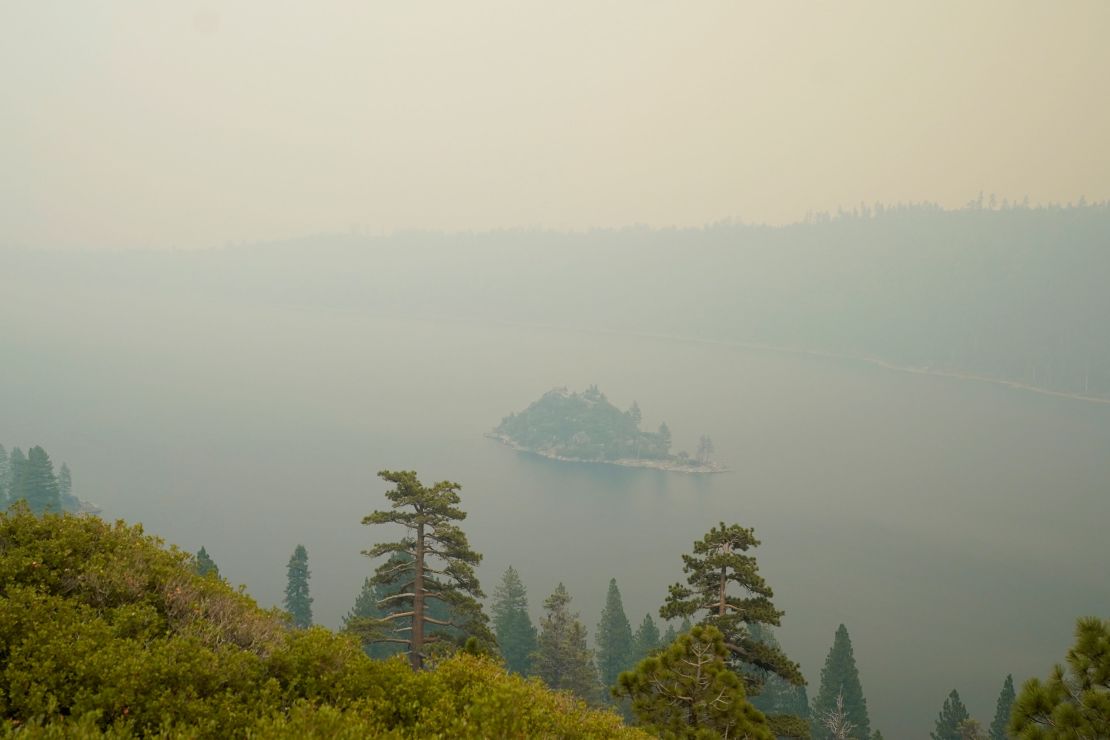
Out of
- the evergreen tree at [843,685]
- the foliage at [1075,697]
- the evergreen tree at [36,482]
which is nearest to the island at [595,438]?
the evergreen tree at [36,482]

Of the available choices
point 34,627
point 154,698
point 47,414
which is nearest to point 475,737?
point 154,698

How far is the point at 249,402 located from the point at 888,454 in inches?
6040

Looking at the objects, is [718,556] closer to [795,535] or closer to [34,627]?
[34,627]

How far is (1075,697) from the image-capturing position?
34.7 feet

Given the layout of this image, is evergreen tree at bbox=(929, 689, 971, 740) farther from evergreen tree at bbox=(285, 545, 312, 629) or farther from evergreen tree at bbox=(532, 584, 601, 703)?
evergreen tree at bbox=(285, 545, 312, 629)

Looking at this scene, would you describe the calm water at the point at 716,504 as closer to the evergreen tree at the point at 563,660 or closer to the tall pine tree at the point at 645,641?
the tall pine tree at the point at 645,641

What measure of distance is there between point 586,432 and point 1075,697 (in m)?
131

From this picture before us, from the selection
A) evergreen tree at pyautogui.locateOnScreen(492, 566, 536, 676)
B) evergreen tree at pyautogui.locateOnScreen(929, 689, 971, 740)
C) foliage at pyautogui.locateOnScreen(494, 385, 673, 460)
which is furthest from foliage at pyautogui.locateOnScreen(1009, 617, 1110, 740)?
foliage at pyautogui.locateOnScreen(494, 385, 673, 460)

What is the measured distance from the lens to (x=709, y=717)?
13.0 m

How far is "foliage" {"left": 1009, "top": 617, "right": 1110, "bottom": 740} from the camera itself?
9953 millimetres

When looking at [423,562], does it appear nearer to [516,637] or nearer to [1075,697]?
[1075,697]

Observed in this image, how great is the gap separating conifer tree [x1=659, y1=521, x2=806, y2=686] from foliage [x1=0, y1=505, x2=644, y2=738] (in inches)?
260

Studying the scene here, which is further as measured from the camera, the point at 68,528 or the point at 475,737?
the point at 68,528

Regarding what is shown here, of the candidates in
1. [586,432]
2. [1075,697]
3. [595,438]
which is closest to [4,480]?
[586,432]
